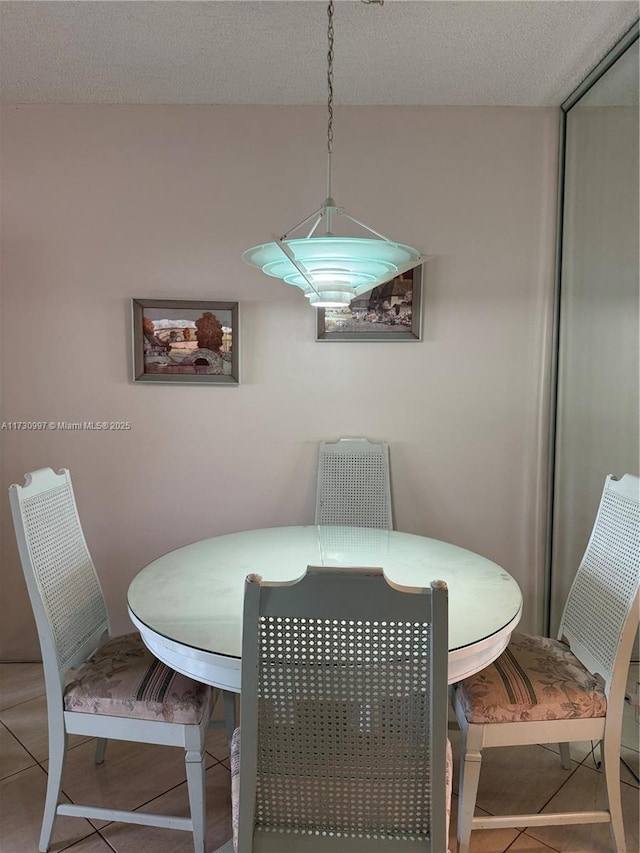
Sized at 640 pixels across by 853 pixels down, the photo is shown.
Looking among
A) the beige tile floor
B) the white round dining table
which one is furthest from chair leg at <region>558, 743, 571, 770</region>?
the white round dining table

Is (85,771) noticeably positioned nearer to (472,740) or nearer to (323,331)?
(472,740)

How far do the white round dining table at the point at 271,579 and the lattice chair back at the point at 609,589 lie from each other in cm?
27

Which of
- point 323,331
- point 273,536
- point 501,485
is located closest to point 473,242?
point 323,331

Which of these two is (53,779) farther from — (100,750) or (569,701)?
(569,701)

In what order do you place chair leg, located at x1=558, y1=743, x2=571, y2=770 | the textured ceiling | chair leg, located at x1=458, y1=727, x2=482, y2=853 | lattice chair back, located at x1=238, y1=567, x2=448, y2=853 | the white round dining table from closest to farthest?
1. lattice chair back, located at x1=238, y1=567, x2=448, y2=853
2. the white round dining table
3. chair leg, located at x1=458, y1=727, x2=482, y2=853
4. the textured ceiling
5. chair leg, located at x1=558, y1=743, x2=571, y2=770

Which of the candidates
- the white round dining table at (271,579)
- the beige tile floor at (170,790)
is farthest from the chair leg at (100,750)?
the white round dining table at (271,579)

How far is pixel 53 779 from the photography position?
1706mm

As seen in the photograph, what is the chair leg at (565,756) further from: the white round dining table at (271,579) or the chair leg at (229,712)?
the chair leg at (229,712)

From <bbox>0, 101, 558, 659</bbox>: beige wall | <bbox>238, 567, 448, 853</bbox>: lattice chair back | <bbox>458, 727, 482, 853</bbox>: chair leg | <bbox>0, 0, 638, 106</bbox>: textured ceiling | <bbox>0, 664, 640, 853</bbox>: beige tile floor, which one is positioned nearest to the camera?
<bbox>238, 567, 448, 853</bbox>: lattice chair back

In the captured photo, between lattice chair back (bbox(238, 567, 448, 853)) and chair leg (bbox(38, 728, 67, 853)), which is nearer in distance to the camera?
lattice chair back (bbox(238, 567, 448, 853))

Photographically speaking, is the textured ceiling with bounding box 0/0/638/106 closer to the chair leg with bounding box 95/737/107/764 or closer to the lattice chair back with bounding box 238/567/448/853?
the lattice chair back with bounding box 238/567/448/853

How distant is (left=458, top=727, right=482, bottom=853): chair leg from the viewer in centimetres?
163

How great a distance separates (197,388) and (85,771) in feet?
5.11

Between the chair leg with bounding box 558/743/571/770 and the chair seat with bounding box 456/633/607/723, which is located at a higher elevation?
the chair seat with bounding box 456/633/607/723
